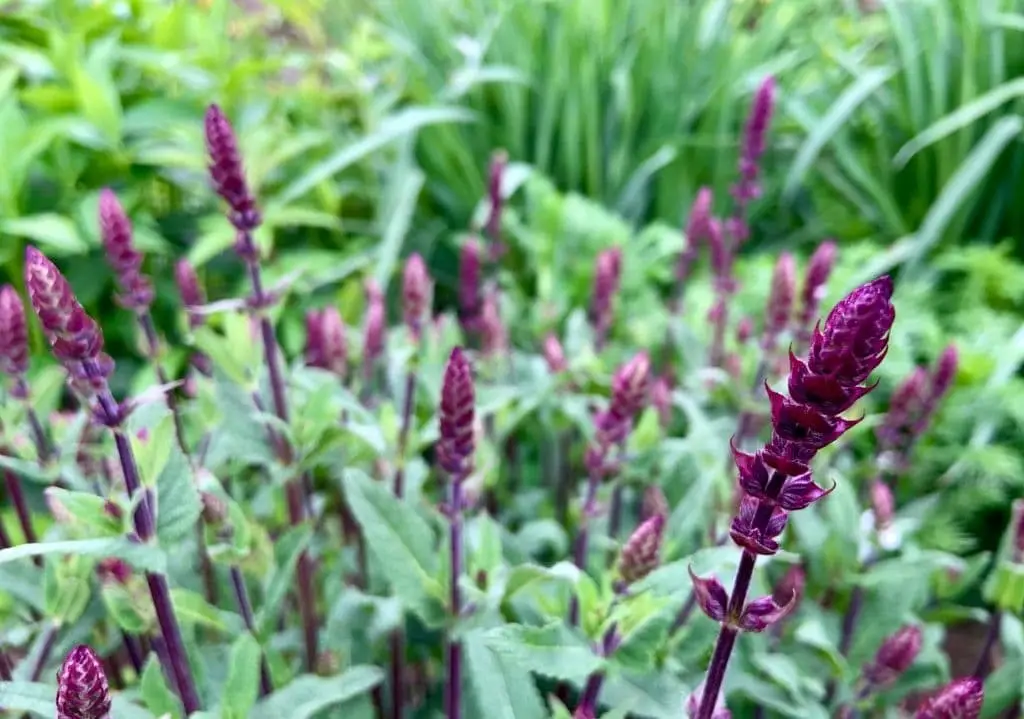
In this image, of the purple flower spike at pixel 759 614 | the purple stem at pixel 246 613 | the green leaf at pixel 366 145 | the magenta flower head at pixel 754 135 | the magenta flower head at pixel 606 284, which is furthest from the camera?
the green leaf at pixel 366 145

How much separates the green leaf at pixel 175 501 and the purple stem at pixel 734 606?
442mm

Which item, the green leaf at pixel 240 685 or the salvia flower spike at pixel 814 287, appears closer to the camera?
the green leaf at pixel 240 685

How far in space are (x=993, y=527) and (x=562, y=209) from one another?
1184mm

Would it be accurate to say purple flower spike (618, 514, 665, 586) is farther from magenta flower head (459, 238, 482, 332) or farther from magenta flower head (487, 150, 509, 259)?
magenta flower head (487, 150, 509, 259)

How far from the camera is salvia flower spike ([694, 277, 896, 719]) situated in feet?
1.37

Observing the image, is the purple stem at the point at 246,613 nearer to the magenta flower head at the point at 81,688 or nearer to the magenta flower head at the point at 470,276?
the magenta flower head at the point at 81,688

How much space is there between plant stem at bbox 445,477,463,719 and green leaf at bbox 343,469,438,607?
1.0 inches

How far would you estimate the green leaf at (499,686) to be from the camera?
0.79m

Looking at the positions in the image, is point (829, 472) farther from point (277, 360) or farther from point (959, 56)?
point (959, 56)

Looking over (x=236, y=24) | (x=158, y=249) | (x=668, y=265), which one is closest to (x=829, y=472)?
(x=668, y=265)

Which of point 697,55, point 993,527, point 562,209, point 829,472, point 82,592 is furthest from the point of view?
point 697,55

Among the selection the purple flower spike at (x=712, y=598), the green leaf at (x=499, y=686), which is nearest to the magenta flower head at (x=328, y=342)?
the green leaf at (x=499, y=686)

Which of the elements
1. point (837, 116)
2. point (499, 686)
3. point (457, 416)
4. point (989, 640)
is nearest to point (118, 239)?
point (457, 416)

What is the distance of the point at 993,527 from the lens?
1787 mm
